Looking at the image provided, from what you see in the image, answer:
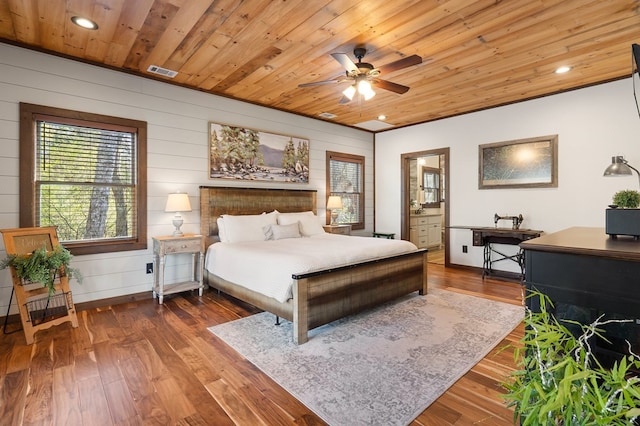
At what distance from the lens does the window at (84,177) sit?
334cm

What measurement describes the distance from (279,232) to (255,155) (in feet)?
4.58

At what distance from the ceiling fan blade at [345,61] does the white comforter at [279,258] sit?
1797mm

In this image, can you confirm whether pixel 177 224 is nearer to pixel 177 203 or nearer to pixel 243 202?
pixel 177 203

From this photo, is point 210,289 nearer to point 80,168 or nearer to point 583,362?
point 80,168

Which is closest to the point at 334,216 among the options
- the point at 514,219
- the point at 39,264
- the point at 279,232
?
the point at 279,232

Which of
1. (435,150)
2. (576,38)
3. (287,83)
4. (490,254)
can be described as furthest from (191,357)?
(435,150)

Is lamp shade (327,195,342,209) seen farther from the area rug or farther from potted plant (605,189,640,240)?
potted plant (605,189,640,240)

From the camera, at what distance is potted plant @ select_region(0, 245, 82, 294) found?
282 centimetres

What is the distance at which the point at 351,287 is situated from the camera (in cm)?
318

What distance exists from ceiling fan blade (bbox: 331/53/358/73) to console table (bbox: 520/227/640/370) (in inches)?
83.6

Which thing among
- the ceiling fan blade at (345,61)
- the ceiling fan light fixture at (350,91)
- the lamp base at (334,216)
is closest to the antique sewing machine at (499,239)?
the lamp base at (334,216)

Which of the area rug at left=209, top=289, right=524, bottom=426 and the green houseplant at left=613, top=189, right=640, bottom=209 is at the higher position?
the green houseplant at left=613, top=189, right=640, bottom=209

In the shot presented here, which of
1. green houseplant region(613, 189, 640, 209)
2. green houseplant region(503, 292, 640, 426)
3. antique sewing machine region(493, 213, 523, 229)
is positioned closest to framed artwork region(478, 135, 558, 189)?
antique sewing machine region(493, 213, 523, 229)

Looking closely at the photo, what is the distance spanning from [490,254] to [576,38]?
10.9 feet
